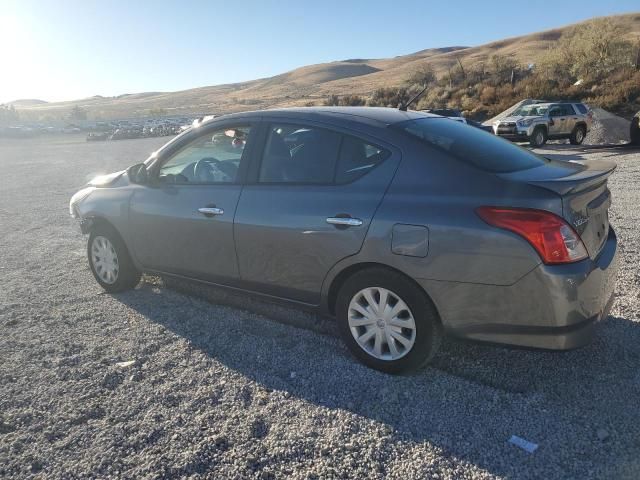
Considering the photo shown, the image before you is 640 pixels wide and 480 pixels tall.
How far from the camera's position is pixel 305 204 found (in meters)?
3.68

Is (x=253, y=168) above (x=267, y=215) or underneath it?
above

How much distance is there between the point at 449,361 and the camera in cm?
370

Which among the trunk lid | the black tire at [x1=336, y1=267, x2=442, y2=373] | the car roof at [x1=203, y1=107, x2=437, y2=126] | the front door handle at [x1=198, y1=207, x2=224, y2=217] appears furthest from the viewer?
the front door handle at [x1=198, y1=207, x2=224, y2=217]

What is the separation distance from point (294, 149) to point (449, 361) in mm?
1867

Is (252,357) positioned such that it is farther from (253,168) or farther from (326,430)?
(253,168)

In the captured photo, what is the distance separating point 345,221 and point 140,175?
2.37 m

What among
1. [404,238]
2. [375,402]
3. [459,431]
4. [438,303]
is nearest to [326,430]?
[375,402]

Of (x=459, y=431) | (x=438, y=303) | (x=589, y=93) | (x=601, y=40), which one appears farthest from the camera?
(x=601, y=40)

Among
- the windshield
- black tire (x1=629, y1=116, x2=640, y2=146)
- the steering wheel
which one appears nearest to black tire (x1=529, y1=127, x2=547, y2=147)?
the windshield

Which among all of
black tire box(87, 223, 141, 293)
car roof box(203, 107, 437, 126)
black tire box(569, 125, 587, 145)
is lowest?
black tire box(569, 125, 587, 145)

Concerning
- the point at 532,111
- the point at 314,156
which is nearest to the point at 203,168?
the point at 314,156

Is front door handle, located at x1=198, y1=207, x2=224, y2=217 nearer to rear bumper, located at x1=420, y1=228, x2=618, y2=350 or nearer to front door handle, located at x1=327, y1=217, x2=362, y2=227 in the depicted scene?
front door handle, located at x1=327, y1=217, x2=362, y2=227

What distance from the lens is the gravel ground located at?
2711mm

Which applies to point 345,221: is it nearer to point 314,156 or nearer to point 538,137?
point 314,156
